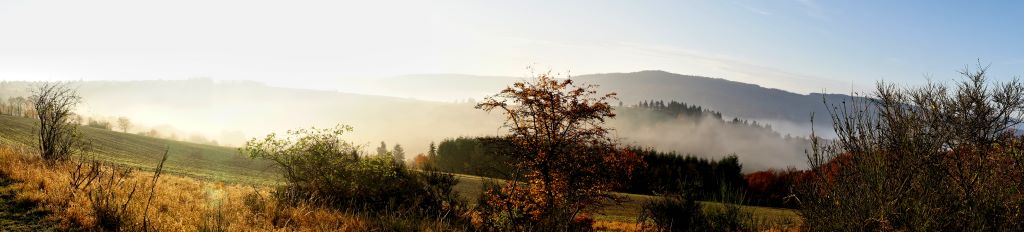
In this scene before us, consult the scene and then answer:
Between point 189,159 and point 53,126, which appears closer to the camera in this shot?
point 53,126

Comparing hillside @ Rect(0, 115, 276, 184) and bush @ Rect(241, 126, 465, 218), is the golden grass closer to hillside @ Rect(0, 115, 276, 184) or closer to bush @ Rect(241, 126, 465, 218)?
bush @ Rect(241, 126, 465, 218)

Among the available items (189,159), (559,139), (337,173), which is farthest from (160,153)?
(559,139)

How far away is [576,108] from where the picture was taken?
1750 cm

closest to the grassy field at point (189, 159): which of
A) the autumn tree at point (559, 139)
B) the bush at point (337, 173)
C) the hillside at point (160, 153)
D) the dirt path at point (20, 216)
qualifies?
the hillside at point (160, 153)

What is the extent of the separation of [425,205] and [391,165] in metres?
1.64

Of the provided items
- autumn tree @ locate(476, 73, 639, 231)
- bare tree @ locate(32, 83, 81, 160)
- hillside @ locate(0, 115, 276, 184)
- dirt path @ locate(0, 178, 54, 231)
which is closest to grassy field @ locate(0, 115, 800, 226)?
hillside @ locate(0, 115, 276, 184)

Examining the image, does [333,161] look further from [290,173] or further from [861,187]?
[861,187]

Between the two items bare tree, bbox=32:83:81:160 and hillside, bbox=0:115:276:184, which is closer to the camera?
bare tree, bbox=32:83:81:160

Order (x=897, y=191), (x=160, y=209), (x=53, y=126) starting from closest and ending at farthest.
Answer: (x=897, y=191) < (x=160, y=209) < (x=53, y=126)

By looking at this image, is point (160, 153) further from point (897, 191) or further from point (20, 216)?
point (897, 191)

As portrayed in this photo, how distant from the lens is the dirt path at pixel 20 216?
8484 millimetres

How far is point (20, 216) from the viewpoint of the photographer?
9070 mm

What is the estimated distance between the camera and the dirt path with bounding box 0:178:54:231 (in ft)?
27.8

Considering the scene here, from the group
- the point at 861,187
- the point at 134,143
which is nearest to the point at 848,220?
the point at 861,187
